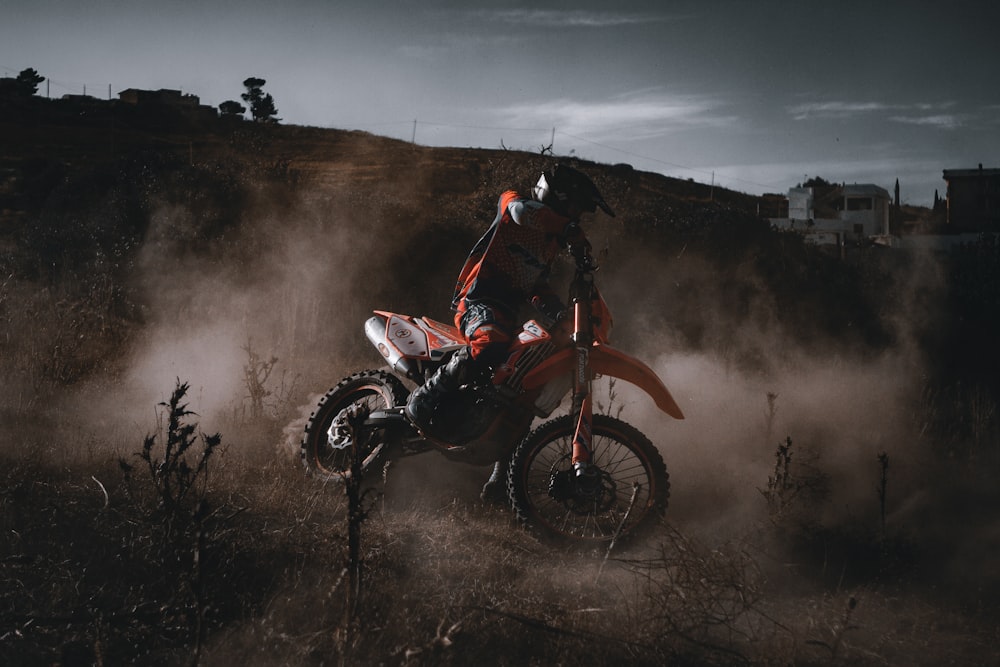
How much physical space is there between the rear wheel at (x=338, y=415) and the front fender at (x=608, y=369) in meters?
1.22

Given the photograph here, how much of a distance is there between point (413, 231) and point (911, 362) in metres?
8.60

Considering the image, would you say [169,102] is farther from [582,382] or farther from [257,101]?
[582,382]

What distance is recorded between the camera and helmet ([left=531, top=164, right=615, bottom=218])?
17.0 feet

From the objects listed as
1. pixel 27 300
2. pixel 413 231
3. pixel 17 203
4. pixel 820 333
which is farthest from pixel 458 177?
pixel 27 300

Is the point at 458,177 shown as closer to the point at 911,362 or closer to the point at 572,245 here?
the point at 911,362

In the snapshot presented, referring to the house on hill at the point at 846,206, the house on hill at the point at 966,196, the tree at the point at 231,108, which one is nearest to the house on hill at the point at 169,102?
the tree at the point at 231,108

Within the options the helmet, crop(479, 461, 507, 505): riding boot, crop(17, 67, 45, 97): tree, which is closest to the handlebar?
the helmet

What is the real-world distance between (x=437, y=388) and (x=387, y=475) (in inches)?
44.8

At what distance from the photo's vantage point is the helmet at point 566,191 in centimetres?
517

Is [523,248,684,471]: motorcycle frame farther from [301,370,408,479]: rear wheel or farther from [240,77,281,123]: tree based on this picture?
[240,77,281,123]: tree

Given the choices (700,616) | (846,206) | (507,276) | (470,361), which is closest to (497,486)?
(470,361)

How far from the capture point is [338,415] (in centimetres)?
606

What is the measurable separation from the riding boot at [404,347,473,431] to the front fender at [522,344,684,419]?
421 millimetres

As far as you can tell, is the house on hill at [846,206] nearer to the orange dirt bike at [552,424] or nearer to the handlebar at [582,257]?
the orange dirt bike at [552,424]
